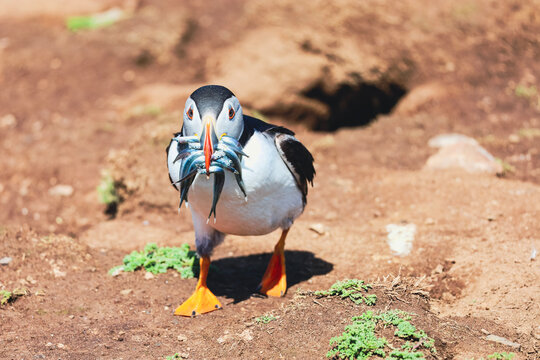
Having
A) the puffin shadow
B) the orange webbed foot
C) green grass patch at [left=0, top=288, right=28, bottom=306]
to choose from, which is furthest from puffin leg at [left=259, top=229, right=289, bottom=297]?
green grass patch at [left=0, top=288, right=28, bottom=306]

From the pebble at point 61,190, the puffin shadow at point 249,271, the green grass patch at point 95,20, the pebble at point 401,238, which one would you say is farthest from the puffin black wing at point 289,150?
the green grass patch at point 95,20

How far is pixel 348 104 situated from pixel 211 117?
6.41 meters

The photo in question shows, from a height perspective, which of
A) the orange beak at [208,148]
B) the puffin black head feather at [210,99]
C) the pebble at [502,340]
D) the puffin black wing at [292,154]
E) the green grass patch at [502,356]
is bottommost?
the pebble at [502,340]

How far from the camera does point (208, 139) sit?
3.86m

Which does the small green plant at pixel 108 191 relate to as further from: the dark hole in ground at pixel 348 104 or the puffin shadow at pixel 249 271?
the dark hole in ground at pixel 348 104

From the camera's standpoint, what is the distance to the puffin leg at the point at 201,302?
4.76 m

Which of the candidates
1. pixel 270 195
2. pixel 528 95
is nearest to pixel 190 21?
pixel 528 95

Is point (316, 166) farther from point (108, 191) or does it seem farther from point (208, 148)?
point (208, 148)

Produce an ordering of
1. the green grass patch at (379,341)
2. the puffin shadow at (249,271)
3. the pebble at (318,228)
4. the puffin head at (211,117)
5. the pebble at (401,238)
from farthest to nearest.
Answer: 1. the pebble at (318,228)
2. the pebble at (401,238)
3. the puffin shadow at (249,271)
4. the puffin head at (211,117)
5. the green grass patch at (379,341)

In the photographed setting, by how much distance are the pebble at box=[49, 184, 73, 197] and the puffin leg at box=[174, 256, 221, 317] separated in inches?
144

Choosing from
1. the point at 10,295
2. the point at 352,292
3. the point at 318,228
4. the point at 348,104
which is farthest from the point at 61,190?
the point at 352,292

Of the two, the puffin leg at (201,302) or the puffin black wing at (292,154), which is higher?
the puffin black wing at (292,154)

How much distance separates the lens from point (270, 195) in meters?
4.51

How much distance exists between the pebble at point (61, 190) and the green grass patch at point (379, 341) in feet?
16.6
